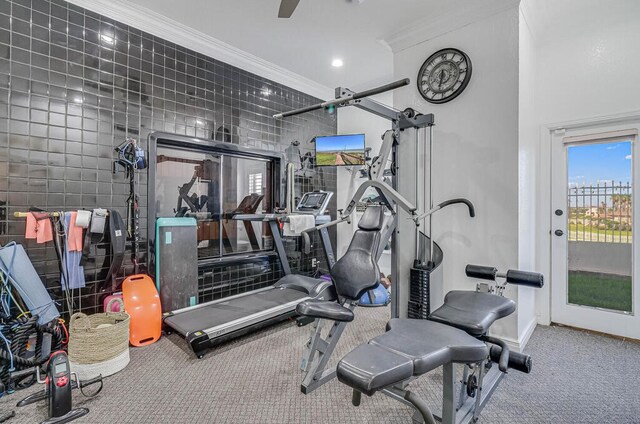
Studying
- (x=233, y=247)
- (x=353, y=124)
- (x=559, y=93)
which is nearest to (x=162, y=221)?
(x=233, y=247)

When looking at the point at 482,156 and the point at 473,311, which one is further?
the point at 482,156

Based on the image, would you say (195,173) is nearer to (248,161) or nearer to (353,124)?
(248,161)

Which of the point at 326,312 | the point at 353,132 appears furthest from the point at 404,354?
the point at 353,132

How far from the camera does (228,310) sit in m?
3.21

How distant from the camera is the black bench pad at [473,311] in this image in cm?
164

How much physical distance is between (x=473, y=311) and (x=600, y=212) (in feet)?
8.70

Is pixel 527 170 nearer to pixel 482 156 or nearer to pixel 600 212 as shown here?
pixel 482 156

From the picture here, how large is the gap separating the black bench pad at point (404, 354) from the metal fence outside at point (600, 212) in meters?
2.93

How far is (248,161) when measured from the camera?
4.46 m

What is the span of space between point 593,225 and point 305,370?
3.35 meters

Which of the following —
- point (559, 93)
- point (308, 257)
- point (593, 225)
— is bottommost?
point (308, 257)

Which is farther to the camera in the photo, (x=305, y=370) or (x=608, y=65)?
(x=608, y=65)

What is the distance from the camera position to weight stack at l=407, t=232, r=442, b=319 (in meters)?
2.86

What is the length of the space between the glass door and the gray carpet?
399 mm
